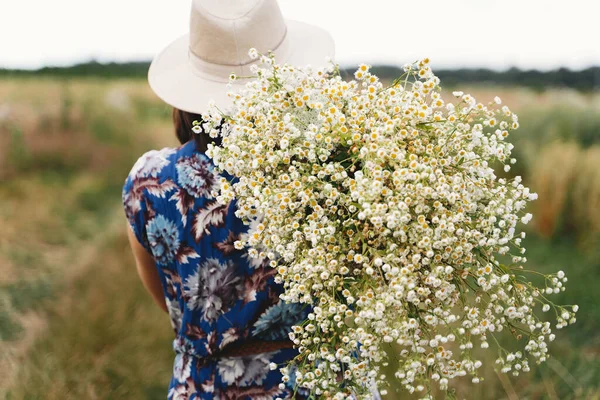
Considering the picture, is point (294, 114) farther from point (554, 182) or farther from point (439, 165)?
point (554, 182)

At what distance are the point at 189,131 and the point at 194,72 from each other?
0.24 metres

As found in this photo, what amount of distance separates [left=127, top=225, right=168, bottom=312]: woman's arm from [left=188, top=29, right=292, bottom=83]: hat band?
2.49 ft

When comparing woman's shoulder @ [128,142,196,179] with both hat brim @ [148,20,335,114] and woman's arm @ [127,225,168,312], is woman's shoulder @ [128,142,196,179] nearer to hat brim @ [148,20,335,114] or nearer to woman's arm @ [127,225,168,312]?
hat brim @ [148,20,335,114]

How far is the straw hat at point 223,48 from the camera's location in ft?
6.49

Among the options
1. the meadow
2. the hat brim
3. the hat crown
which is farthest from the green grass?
the hat crown

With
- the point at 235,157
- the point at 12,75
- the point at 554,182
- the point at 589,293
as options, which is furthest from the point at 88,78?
the point at 235,157

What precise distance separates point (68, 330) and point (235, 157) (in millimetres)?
3668

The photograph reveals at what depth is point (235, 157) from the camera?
1.45 meters

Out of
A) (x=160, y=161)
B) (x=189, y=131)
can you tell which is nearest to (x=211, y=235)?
(x=160, y=161)

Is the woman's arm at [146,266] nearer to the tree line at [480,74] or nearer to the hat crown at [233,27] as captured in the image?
the hat crown at [233,27]

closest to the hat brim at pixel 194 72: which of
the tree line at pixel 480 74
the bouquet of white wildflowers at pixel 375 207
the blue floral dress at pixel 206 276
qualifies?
the blue floral dress at pixel 206 276

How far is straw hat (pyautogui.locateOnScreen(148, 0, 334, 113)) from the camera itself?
6.49ft

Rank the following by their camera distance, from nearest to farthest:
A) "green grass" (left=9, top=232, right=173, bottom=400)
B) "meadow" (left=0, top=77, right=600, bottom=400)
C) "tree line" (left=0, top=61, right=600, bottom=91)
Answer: "green grass" (left=9, top=232, right=173, bottom=400)
"meadow" (left=0, top=77, right=600, bottom=400)
"tree line" (left=0, top=61, right=600, bottom=91)

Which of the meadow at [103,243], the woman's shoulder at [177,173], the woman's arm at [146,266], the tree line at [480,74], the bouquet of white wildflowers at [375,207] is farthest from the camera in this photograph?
the tree line at [480,74]
